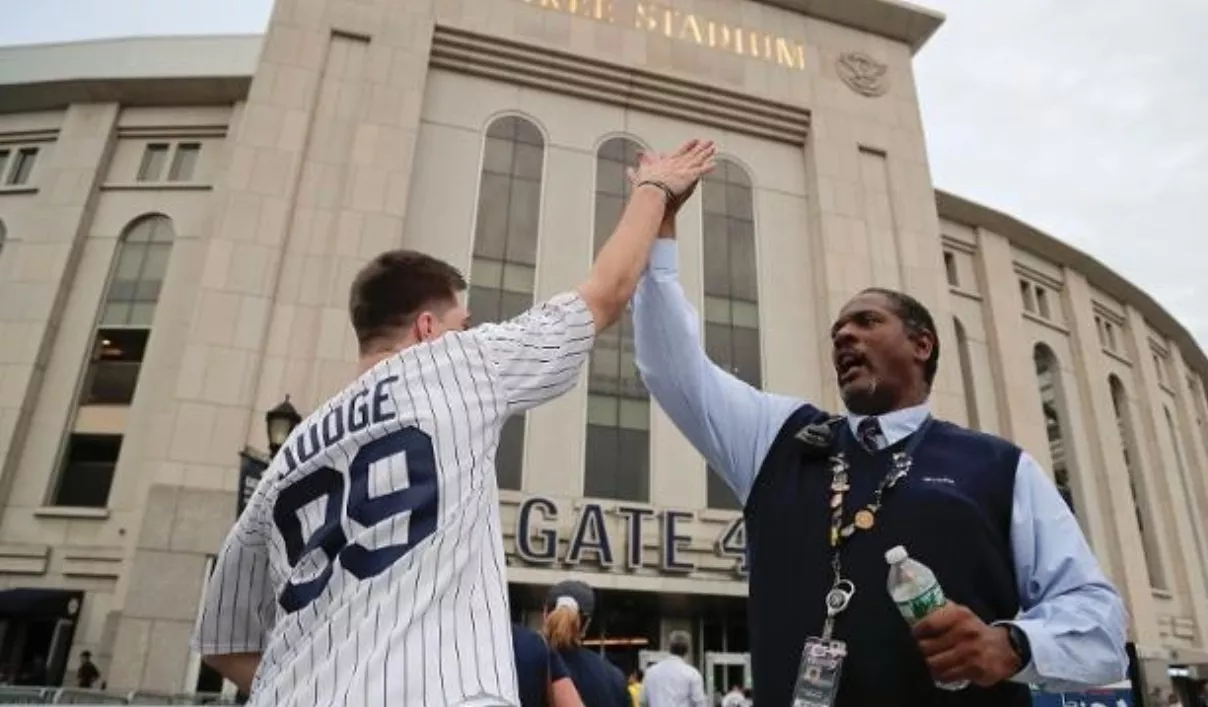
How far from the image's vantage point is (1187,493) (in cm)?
3341

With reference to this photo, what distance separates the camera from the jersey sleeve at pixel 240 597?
1857 millimetres

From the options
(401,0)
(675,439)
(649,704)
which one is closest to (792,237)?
(675,439)

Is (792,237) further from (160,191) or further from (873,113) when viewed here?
(160,191)

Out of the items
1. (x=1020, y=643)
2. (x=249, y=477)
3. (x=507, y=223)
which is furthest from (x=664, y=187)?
(x=507, y=223)

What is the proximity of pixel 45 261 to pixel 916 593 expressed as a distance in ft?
78.5

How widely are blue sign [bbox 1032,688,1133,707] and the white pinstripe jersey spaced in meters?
5.44

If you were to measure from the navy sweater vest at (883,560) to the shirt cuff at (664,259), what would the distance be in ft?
2.25

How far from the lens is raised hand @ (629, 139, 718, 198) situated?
2227mm

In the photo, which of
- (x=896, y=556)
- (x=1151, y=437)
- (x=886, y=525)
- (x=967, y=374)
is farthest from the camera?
(x=1151, y=437)

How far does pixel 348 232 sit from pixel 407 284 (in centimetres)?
1682

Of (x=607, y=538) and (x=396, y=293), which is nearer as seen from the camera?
(x=396, y=293)

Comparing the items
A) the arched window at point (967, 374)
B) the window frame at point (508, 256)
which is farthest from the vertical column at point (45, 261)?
the arched window at point (967, 374)

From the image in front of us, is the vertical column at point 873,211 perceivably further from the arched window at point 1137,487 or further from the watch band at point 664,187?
the watch band at point 664,187

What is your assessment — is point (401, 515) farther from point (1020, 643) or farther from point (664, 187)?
point (1020, 643)
